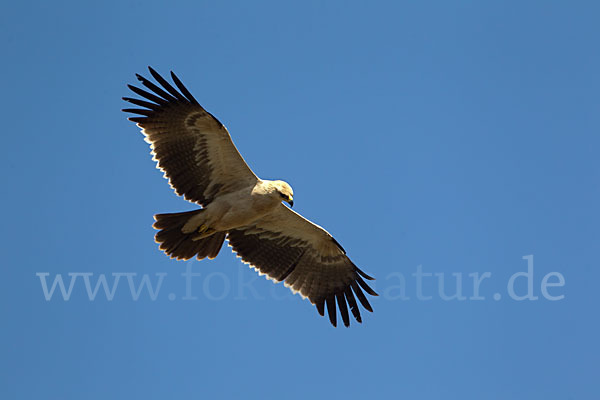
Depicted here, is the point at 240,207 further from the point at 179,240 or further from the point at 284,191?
the point at 179,240

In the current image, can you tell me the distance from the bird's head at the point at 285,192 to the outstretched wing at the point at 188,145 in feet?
1.54

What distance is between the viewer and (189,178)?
37.0ft

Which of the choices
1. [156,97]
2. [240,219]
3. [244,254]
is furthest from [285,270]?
[156,97]

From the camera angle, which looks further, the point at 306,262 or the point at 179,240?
the point at 306,262

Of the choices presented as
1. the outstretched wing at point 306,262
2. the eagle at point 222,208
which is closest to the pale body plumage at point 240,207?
the eagle at point 222,208

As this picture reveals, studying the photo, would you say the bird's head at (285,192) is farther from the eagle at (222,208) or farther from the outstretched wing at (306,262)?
the outstretched wing at (306,262)

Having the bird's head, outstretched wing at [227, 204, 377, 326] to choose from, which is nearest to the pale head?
the bird's head

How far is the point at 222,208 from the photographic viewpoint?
11055 millimetres

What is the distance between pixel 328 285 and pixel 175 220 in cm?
250

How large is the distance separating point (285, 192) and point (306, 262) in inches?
69.9

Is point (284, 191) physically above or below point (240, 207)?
above

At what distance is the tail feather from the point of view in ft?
36.5

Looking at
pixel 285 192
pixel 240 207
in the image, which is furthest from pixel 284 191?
pixel 240 207

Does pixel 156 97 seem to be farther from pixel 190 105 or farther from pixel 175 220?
pixel 175 220
